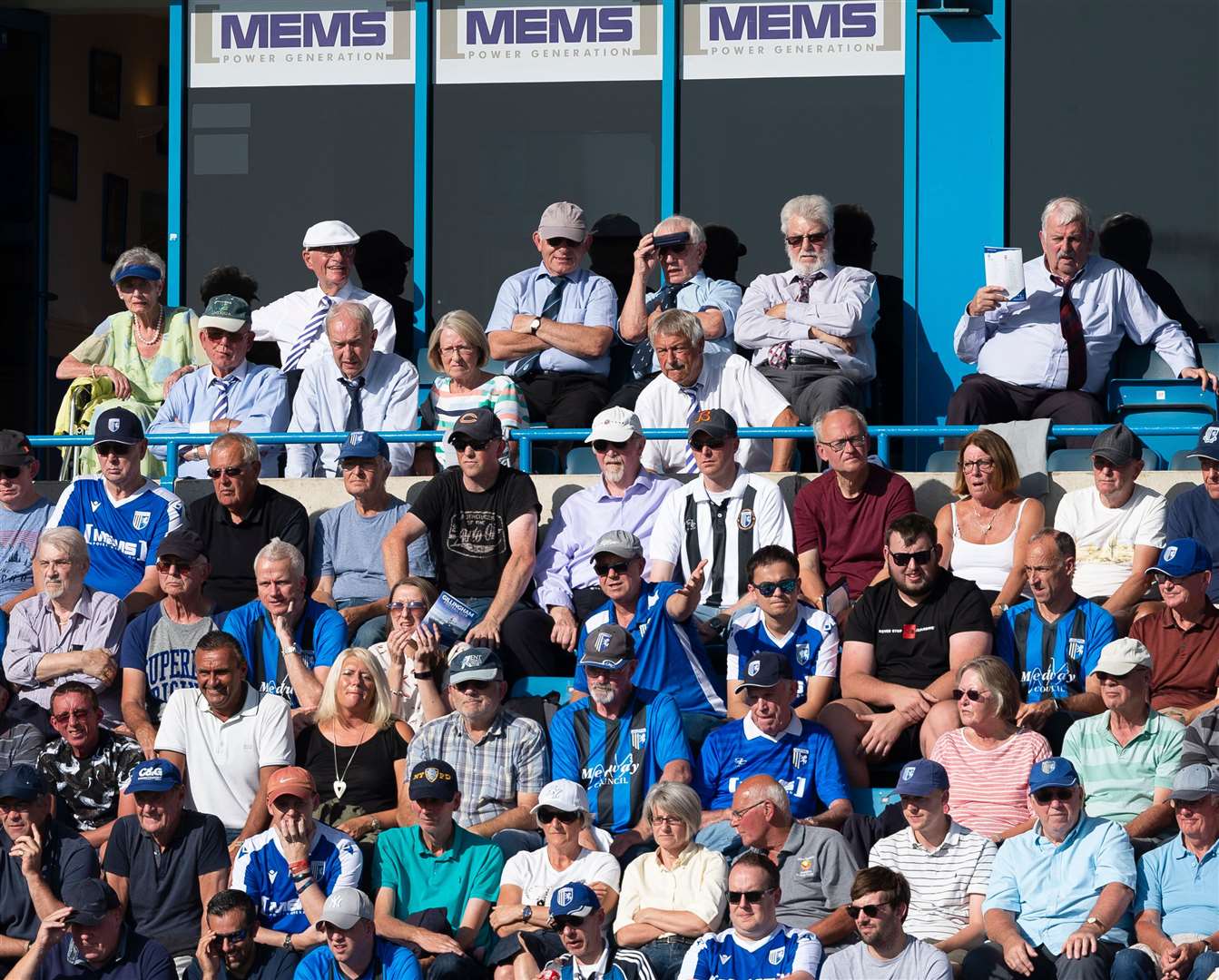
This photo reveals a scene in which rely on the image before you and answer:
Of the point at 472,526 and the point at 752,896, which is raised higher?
the point at 472,526

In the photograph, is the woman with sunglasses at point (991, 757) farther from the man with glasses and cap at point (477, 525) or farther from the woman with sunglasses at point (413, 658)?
Result: the woman with sunglasses at point (413, 658)

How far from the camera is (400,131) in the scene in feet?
45.0

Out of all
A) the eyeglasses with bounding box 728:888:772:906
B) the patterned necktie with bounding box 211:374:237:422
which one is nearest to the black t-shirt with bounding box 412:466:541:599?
the patterned necktie with bounding box 211:374:237:422

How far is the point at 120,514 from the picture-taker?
36.8 ft

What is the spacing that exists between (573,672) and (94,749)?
2188 millimetres

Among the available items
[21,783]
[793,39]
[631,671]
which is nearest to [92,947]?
[21,783]

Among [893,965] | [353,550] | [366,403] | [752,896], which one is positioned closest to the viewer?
[893,965]

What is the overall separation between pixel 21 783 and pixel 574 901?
2.52 m

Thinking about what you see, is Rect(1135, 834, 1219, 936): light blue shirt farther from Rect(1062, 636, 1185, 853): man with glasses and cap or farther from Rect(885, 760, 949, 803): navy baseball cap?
Rect(885, 760, 949, 803): navy baseball cap

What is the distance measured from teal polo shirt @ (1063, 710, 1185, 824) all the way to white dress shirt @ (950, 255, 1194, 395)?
10.1 ft

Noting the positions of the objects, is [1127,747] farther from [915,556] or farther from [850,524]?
[850,524]

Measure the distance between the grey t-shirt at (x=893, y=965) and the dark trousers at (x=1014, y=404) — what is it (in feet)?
12.9

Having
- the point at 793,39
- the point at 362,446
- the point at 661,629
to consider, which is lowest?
the point at 661,629

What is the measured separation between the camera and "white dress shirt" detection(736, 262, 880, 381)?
11781mm
